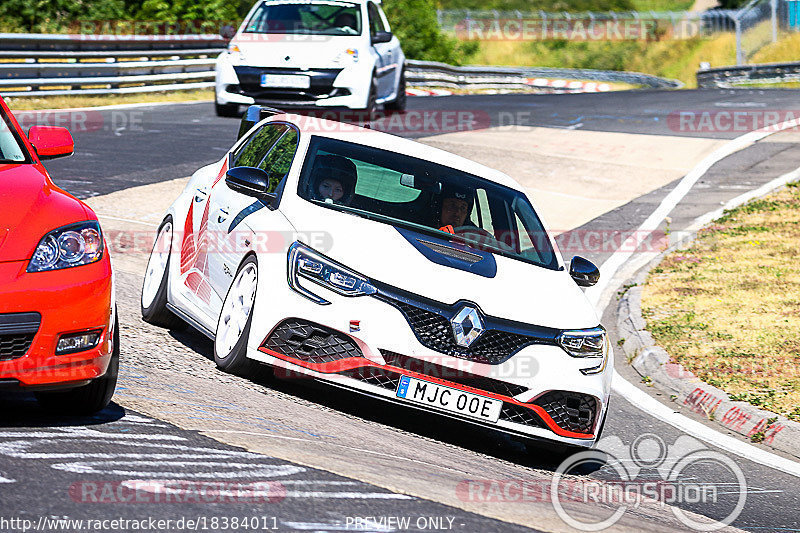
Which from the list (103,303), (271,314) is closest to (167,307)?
(271,314)

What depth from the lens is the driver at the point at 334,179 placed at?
23.8 ft

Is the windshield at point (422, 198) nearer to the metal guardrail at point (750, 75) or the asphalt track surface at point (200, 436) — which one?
the asphalt track surface at point (200, 436)

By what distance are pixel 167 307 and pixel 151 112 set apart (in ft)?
47.6

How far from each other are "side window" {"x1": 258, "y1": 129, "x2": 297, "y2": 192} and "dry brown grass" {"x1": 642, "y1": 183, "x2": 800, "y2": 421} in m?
3.69

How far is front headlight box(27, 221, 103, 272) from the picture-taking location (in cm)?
547

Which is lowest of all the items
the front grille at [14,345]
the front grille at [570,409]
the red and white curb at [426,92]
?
the red and white curb at [426,92]

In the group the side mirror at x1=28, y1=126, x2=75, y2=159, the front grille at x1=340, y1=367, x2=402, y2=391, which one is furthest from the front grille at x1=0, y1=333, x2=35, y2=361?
the side mirror at x1=28, y1=126, x2=75, y2=159

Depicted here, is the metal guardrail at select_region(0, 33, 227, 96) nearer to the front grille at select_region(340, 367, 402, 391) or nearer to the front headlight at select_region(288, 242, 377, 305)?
the front headlight at select_region(288, 242, 377, 305)

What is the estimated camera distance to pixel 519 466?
6.62 m

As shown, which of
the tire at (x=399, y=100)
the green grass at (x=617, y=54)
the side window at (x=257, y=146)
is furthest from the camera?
the green grass at (x=617, y=54)

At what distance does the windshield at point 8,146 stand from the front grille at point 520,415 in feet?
9.65

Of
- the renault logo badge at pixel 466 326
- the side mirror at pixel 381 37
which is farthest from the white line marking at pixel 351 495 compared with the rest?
the side mirror at pixel 381 37

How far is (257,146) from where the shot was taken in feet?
27.0

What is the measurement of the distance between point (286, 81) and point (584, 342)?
1129 centimetres
